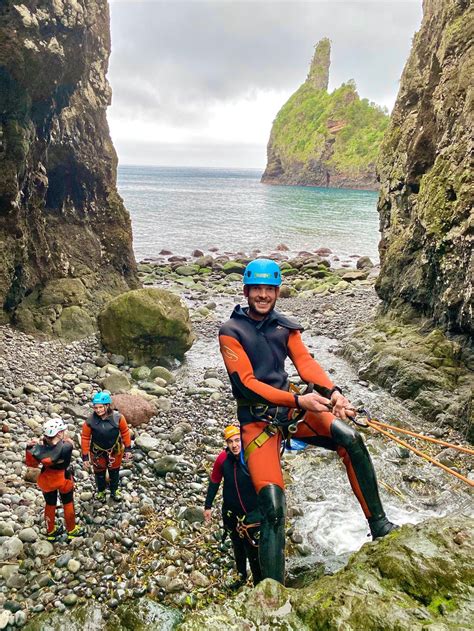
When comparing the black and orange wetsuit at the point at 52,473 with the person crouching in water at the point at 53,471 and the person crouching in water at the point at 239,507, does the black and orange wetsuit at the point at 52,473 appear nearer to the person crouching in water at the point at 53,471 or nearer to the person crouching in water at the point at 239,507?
the person crouching in water at the point at 53,471

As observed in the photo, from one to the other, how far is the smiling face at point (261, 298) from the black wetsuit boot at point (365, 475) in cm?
185

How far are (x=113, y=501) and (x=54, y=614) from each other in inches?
97.2

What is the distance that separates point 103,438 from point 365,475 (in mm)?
4861

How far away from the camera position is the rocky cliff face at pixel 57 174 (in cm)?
1374

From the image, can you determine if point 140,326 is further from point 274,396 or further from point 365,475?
point 365,475

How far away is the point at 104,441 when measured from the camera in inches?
329

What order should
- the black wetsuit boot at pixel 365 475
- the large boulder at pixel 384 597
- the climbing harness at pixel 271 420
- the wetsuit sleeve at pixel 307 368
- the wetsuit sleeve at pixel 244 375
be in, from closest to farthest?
1. the large boulder at pixel 384 597
2. the black wetsuit boot at pixel 365 475
3. the wetsuit sleeve at pixel 244 375
4. the climbing harness at pixel 271 420
5. the wetsuit sleeve at pixel 307 368

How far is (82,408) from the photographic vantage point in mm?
12477

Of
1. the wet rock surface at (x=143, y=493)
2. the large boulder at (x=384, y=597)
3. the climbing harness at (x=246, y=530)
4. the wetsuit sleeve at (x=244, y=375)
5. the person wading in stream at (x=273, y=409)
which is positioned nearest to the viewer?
the large boulder at (x=384, y=597)

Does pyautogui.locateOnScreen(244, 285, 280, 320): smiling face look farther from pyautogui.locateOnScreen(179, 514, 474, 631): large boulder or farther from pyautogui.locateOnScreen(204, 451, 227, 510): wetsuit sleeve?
pyautogui.locateOnScreen(179, 514, 474, 631): large boulder

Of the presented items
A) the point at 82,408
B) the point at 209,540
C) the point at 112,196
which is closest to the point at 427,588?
the point at 209,540

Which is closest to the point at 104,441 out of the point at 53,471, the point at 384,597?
the point at 53,471

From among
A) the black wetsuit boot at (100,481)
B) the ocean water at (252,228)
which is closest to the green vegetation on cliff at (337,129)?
the ocean water at (252,228)

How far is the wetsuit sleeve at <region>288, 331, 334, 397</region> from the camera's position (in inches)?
241
